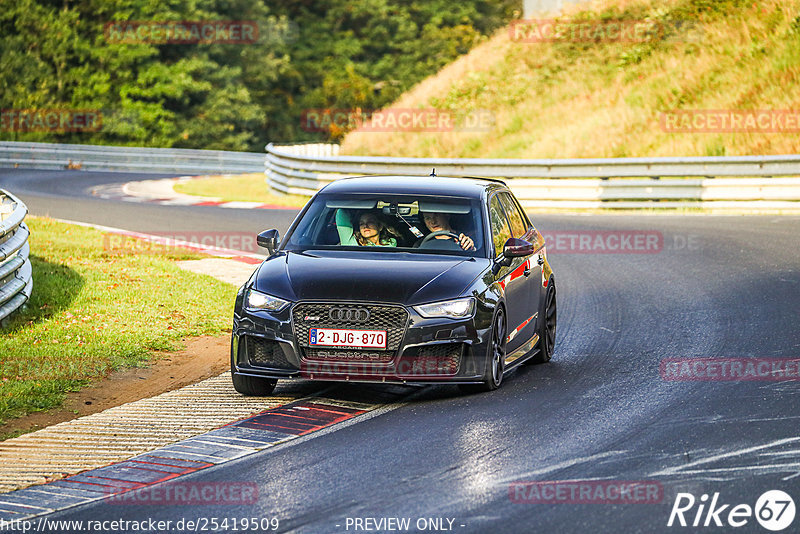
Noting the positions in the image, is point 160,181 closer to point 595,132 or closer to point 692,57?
point 595,132

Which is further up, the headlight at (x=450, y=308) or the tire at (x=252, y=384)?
the headlight at (x=450, y=308)

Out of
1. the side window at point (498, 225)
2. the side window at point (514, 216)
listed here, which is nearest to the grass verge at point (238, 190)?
the side window at point (514, 216)

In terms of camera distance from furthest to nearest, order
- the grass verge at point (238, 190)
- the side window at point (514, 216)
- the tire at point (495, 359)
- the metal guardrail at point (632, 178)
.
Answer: the grass verge at point (238, 190)
the metal guardrail at point (632, 178)
the side window at point (514, 216)
the tire at point (495, 359)

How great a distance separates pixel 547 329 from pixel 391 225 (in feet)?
5.92

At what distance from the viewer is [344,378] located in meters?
8.57

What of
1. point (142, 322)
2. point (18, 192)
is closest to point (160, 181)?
point (18, 192)

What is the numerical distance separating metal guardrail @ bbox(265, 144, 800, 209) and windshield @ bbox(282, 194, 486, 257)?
14.1 meters

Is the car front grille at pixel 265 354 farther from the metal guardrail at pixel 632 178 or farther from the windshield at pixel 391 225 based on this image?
the metal guardrail at pixel 632 178

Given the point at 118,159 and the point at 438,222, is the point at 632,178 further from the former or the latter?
the point at 118,159

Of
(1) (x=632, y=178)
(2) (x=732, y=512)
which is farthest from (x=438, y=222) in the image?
(1) (x=632, y=178)

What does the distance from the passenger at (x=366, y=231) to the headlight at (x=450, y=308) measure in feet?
4.11

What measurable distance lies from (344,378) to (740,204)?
57.2ft

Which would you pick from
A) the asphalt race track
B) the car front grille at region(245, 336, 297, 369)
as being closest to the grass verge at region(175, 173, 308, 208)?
the asphalt race track

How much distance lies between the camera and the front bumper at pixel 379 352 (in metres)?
8.52
